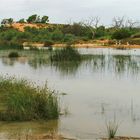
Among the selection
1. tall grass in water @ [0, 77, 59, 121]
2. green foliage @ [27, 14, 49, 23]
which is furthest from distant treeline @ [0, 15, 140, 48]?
tall grass in water @ [0, 77, 59, 121]

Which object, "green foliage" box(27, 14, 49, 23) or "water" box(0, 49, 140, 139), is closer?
"water" box(0, 49, 140, 139)

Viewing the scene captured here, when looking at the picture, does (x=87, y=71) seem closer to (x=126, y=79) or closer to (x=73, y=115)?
(x=126, y=79)

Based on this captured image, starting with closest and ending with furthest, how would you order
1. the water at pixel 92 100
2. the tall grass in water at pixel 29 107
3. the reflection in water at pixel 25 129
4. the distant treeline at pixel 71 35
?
the reflection in water at pixel 25 129 → the water at pixel 92 100 → the tall grass in water at pixel 29 107 → the distant treeline at pixel 71 35

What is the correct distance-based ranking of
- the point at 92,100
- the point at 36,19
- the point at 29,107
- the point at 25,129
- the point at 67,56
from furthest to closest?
1. the point at 36,19
2. the point at 67,56
3. the point at 92,100
4. the point at 29,107
5. the point at 25,129

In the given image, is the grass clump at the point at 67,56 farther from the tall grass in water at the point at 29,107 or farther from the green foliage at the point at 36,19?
the green foliage at the point at 36,19

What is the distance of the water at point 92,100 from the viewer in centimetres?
1033

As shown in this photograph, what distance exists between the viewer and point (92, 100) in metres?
14.4

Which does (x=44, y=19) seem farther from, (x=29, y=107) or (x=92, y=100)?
(x=29, y=107)

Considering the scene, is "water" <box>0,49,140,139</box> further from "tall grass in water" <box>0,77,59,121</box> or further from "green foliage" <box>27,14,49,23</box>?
"green foliage" <box>27,14,49,23</box>

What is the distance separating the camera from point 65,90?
55.3ft

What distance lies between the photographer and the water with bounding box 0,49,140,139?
1033 cm

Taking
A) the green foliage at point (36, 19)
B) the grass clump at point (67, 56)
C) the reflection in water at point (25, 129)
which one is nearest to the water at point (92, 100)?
the reflection in water at point (25, 129)

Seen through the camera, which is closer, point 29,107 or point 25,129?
point 25,129

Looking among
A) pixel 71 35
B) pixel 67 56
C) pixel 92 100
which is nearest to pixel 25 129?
pixel 92 100
